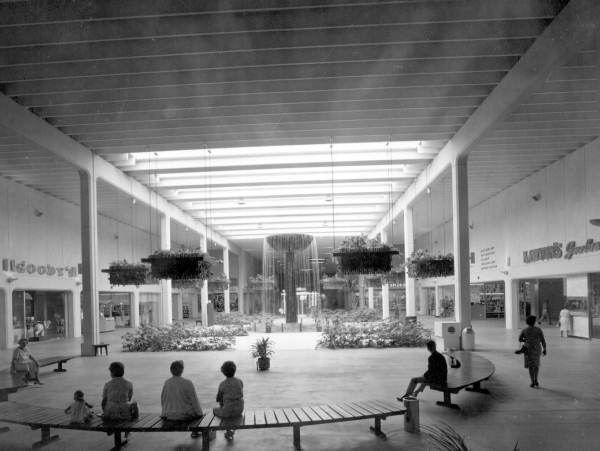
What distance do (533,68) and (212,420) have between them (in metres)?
8.39

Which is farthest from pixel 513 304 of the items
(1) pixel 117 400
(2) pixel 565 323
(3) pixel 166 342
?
(1) pixel 117 400

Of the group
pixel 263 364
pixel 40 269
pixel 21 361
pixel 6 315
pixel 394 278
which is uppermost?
pixel 40 269

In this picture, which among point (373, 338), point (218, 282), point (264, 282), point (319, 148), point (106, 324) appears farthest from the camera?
point (106, 324)

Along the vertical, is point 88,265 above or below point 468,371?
above

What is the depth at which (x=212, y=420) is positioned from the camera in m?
6.58

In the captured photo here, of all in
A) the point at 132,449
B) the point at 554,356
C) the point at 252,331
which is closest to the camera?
the point at 132,449

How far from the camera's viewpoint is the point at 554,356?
49.4 feet

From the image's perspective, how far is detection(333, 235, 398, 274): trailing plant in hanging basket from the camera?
1344 cm

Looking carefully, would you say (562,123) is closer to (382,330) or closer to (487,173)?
(487,173)

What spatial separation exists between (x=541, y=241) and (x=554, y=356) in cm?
818

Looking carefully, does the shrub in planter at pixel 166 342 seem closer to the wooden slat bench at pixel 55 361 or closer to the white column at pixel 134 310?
the wooden slat bench at pixel 55 361

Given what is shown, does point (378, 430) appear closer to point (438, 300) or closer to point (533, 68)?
point (533, 68)

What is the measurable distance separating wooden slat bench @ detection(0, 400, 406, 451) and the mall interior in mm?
343

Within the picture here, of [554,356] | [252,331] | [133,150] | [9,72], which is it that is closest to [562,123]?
[554,356]
